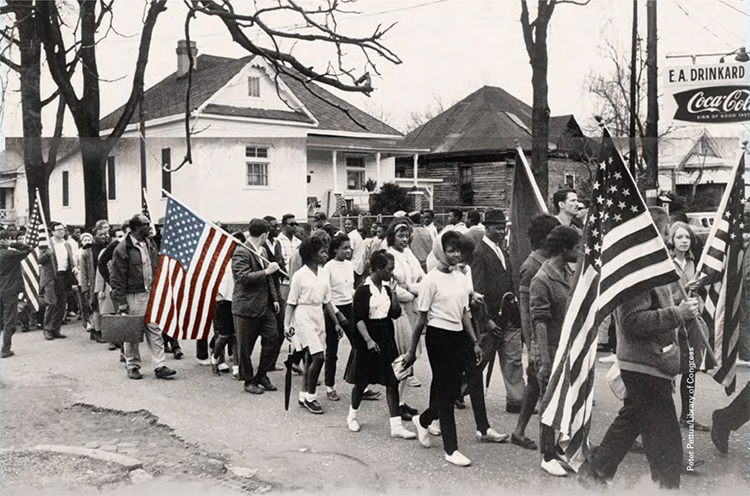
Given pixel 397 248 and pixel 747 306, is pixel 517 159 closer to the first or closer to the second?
pixel 397 248

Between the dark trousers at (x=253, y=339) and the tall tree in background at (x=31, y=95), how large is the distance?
11.4 feet

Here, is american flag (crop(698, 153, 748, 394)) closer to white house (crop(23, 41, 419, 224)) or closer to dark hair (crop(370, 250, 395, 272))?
dark hair (crop(370, 250, 395, 272))

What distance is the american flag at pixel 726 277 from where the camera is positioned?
16.9 ft

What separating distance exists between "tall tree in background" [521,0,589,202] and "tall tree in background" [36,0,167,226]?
3.98m

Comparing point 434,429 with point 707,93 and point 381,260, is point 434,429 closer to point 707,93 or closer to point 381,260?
point 381,260

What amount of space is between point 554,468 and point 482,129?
47.4 feet

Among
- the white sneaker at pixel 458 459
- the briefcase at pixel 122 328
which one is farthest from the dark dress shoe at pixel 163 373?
the white sneaker at pixel 458 459

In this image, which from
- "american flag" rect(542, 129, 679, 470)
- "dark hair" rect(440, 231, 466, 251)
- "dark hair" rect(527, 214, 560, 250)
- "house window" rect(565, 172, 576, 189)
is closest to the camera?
"american flag" rect(542, 129, 679, 470)

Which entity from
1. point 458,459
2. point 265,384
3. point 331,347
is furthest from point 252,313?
point 458,459

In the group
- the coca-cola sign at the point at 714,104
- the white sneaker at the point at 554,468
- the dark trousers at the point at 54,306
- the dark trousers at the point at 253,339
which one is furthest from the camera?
the dark trousers at the point at 54,306

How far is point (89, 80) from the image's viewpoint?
9008mm

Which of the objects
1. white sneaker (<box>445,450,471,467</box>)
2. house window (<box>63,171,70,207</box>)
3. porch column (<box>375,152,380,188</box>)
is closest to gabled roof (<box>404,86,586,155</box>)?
porch column (<box>375,152,380,188</box>)

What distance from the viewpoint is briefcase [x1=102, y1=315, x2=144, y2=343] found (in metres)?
7.98

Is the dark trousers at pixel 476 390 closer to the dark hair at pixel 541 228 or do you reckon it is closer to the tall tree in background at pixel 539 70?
the dark hair at pixel 541 228
